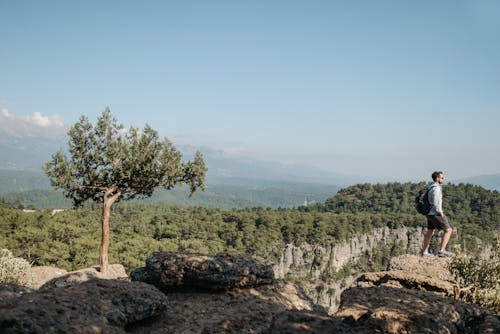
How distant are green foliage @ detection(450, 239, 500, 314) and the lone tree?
2116 centimetres

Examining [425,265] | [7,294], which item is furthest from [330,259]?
[7,294]

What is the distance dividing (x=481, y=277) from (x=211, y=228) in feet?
329

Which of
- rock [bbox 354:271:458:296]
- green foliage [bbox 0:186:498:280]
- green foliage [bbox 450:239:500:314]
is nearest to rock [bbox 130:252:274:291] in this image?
rock [bbox 354:271:458:296]

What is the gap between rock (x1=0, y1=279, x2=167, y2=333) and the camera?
662 centimetres

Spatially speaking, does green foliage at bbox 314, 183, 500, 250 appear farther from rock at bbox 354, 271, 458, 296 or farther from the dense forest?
rock at bbox 354, 271, 458, 296

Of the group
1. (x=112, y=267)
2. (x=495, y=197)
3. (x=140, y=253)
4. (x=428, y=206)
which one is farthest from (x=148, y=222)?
(x=495, y=197)

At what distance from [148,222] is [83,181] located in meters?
85.4

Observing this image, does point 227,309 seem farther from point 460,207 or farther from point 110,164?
point 460,207

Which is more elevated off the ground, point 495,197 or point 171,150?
point 171,150

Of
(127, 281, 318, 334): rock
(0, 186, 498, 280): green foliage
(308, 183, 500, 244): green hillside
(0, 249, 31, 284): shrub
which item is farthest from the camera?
(308, 183, 500, 244): green hillside

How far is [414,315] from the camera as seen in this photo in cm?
739

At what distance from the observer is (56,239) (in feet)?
205

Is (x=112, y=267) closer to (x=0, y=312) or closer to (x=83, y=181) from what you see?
(x=83, y=181)

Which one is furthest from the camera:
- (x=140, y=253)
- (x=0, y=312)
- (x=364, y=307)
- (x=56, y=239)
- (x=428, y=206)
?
(x=140, y=253)
